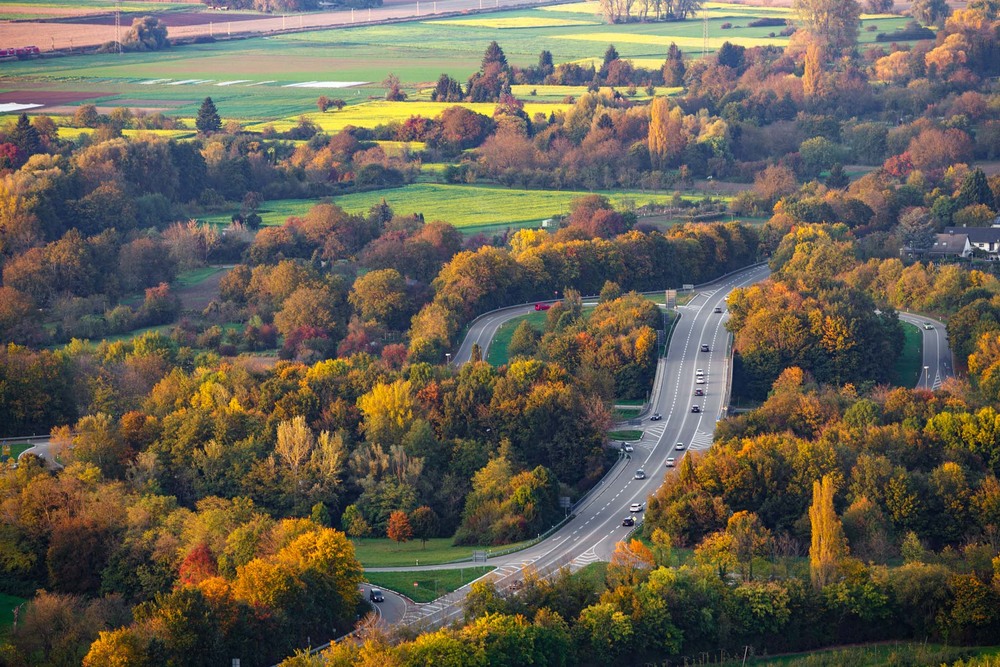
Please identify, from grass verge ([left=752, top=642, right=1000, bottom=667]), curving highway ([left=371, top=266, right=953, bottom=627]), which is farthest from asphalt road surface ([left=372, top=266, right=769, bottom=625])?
grass verge ([left=752, top=642, right=1000, bottom=667])

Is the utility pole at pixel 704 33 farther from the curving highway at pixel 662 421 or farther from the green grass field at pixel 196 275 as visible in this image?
the green grass field at pixel 196 275

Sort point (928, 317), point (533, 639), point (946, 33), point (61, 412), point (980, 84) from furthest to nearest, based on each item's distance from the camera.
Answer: point (946, 33) → point (980, 84) → point (928, 317) → point (61, 412) → point (533, 639)

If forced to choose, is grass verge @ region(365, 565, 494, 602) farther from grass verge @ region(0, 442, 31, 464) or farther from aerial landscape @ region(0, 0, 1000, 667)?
grass verge @ region(0, 442, 31, 464)

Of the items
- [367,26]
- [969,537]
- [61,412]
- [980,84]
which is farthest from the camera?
[367,26]

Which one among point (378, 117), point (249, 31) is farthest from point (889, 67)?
point (249, 31)

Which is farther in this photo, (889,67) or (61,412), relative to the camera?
(889,67)

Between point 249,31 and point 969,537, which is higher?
point 249,31

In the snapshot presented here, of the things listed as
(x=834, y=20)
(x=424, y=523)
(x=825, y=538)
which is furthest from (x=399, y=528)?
(x=834, y=20)

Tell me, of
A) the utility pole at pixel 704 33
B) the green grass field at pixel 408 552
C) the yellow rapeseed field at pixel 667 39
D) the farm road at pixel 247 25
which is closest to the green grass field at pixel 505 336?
the green grass field at pixel 408 552

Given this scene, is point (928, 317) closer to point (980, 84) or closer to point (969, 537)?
point (969, 537)
